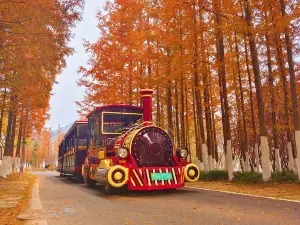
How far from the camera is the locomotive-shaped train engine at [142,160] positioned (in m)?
7.60

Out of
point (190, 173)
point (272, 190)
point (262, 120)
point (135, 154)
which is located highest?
point (262, 120)

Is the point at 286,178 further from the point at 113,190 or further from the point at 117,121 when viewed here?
the point at 117,121

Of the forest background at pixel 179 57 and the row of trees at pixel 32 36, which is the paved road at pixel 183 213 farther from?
the row of trees at pixel 32 36

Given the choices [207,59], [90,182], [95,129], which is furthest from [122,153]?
[207,59]

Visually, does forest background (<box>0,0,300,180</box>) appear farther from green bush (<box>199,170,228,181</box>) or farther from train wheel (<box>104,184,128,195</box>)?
train wheel (<box>104,184,128,195</box>)

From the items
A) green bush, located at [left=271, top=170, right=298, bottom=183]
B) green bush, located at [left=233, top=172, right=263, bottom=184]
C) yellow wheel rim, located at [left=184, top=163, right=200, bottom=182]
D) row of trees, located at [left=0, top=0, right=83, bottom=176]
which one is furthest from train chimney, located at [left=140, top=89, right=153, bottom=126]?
green bush, located at [left=271, top=170, right=298, bottom=183]

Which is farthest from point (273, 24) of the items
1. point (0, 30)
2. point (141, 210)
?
point (0, 30)

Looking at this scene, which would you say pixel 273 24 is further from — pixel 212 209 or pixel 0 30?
pixel 0 30

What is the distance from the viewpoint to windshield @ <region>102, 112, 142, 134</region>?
9561 millimetres

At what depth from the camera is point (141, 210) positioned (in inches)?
213

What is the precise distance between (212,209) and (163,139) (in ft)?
11.8

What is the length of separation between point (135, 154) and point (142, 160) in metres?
0.28

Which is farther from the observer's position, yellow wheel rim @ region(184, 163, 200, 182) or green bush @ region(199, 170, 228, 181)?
green bush @ region(199, 170, 228, 181)

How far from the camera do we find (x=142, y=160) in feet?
26.7
